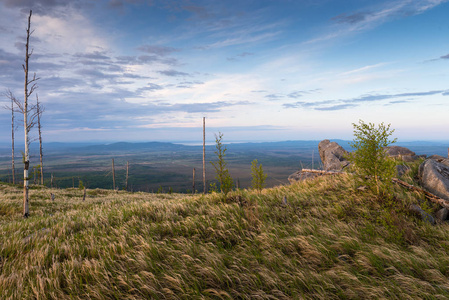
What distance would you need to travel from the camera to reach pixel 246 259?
4.45 meters

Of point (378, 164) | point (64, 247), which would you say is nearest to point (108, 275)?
point (64, 247)

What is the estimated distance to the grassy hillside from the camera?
3607 millimetres

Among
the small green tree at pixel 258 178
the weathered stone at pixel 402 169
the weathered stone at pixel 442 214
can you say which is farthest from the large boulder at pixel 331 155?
the weathered stone at pixel 442 214

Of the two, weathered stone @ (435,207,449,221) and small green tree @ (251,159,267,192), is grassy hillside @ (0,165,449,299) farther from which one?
small green tree @ (251,159,267,192)

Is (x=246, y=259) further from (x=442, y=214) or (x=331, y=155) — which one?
(x=331, y=155)

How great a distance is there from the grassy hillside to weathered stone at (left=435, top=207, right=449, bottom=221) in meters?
→ 0.81

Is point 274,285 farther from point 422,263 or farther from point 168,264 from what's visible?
point 422,263

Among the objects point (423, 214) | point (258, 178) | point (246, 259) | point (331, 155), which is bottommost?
point (246, 259)

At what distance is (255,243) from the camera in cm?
531

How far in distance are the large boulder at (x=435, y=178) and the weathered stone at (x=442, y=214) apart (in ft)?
3.11

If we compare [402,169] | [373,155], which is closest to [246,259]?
[373,155]

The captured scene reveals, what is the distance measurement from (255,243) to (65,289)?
398 cm

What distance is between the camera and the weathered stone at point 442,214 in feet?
22.4

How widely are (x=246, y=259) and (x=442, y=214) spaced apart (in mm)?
6965
